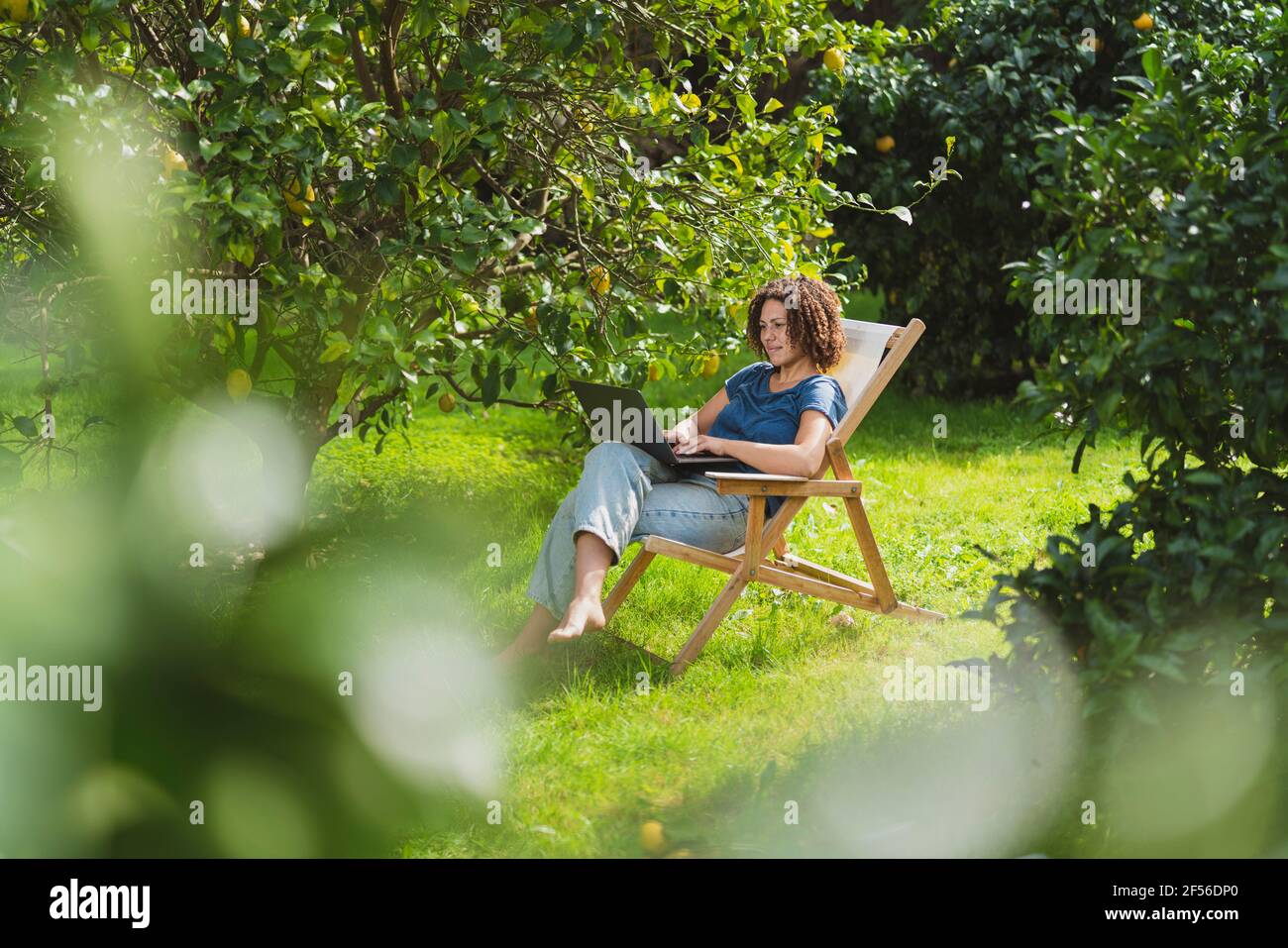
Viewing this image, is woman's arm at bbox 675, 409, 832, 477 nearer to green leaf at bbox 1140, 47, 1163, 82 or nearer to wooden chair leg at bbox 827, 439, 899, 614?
wooden chair leg at bbox 827, 439, 899, 614

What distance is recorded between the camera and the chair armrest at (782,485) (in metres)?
3.64

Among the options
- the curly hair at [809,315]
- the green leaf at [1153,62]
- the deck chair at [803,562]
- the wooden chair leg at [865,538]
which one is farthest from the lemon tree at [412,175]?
the green leaf at [1153,62]

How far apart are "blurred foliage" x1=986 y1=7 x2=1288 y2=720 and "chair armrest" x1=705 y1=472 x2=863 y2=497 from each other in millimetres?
1041

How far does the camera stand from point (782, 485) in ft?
12.2

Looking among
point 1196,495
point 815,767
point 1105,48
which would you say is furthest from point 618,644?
point 1105,48

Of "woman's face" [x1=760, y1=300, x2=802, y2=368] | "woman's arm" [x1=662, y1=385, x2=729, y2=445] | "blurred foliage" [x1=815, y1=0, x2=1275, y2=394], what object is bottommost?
"woman's arm" [x1=662, y1=385, x2=729, y2=445]

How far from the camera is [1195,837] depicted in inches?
93.9

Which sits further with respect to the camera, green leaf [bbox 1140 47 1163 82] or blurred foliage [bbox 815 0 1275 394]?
blurred foliage [bbox 815 0 1275 394]

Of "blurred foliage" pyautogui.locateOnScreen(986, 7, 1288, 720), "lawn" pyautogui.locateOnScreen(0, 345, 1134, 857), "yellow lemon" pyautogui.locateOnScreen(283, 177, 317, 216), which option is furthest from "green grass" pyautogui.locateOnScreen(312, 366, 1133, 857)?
"yellow lemon" pyautogui.locateOnScreen(283, 177, 317, 216)

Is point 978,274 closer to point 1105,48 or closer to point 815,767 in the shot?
point 1105,48

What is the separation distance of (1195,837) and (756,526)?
5.49ft

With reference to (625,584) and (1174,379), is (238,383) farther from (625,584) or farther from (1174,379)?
(1174,379)

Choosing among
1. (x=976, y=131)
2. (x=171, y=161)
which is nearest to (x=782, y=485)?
(x=171, y=161)

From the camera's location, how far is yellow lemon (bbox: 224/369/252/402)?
3.40 meters
